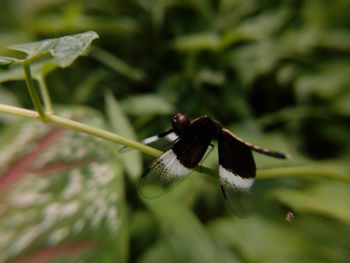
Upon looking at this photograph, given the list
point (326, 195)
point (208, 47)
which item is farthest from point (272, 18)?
point (326, 195)

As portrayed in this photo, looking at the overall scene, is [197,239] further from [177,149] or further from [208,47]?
[208,47]

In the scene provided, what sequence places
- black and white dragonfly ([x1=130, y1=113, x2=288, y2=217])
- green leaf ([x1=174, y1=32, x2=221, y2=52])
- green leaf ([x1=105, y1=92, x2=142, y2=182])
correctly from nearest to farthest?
1. black and white dragonfly ([x1=130, y1=113, x2=288, y2=217])
2. green leaf ([x1=105, y1=92, x2=142, y2=182])
3. green leaf ([x1=174, y1=32, x2=221, y2=52])

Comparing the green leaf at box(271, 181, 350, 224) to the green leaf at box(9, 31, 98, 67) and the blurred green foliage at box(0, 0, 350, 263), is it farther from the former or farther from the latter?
the green leaf at box(9, 31, 98, 67)

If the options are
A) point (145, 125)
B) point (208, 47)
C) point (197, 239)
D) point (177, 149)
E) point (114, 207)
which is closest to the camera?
point (177, 149)

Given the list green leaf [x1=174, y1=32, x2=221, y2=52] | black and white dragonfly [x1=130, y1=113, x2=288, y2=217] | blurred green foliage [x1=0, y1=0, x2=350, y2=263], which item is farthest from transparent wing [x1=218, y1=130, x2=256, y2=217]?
green leaf [x1=174, y1=32, x2=221, y2=52]

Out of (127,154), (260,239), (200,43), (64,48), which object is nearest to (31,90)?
(64,48)

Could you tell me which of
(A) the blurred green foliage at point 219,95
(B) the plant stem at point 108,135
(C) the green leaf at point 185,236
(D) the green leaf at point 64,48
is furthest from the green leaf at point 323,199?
(D) the green leaf at point 64,48
